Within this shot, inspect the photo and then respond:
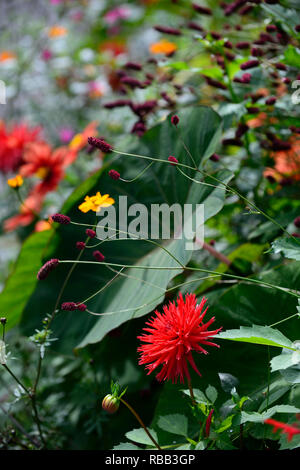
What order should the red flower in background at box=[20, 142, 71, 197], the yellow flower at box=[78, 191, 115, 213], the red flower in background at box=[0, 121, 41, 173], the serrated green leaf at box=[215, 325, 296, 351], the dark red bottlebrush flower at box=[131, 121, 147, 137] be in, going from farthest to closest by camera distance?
the red flower in background at box=[0, 121, 41, 173] < the red flower in background at box=[20, 142, 71, 197] < the dark red bottlebrush flower at box=[131, 121, 147, 137] < the yellow flower at box=[78, 191, 115, 213] < the serrated green leaf at box=[215, 325, 296, 351]

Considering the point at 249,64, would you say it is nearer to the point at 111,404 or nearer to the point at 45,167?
the point at 111,404

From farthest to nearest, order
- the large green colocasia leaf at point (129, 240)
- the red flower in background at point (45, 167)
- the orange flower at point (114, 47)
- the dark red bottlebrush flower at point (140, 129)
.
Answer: the orange flower at point (114, 47), the red flower in background at point (45, 167), the dark red bottlebrush flower at point (140, 129), the large green colocasia leaf at point (129, 240)

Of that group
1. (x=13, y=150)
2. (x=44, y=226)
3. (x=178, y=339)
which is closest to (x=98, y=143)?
(x=178, y=339)

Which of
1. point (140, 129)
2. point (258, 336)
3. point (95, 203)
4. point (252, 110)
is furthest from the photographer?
point (140, 129)

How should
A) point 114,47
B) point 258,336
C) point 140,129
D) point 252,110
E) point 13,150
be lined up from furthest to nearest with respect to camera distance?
1. point 114,47
2. point 13,150
3. point 140,129
4. point 252,110
5. point 258,336

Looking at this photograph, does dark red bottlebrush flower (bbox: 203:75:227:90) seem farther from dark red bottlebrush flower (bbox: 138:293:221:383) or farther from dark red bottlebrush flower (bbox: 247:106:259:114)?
dark red bottlebrush flower (bbox: 138:293:221:383)

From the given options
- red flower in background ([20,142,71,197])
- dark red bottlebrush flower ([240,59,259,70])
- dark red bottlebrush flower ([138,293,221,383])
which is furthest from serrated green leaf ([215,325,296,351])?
red flower in background ([20,142,71,197])

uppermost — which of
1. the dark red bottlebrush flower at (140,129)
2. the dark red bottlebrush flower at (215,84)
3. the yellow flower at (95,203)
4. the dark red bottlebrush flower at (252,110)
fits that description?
the dark red bottlebrush flower at (215,84)

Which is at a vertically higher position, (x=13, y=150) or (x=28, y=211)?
(x=13, y=150)

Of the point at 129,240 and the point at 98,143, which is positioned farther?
the point at 129,240

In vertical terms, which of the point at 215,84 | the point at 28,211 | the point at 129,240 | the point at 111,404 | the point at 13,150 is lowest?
the point at 28,211

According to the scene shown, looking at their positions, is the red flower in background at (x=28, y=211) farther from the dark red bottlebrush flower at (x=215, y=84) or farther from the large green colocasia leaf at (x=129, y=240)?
the dark red bottlebrush flower at (x=215, y=84)

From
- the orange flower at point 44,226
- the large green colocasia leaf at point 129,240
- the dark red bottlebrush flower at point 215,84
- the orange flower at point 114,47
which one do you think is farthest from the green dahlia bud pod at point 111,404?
the orange flower at point 114,47
